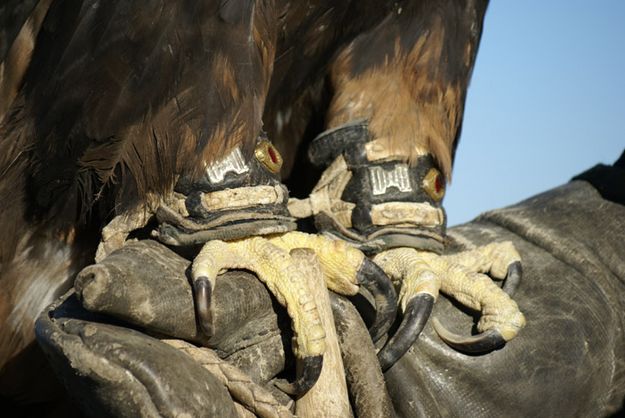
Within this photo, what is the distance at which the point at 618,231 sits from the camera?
2.12 metres

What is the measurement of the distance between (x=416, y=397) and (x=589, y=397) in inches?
14.7

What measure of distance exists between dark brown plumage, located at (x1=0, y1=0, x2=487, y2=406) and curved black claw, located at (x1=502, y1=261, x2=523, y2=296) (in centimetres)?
30

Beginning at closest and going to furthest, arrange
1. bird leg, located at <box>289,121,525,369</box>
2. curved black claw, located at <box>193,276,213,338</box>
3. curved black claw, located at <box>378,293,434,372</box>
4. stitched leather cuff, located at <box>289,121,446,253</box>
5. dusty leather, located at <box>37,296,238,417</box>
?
1. dusty leather, located at <box>37,296,238,417</box>
2. curved black claw, located at <box>193,276,213,338</box>
3. curved black claw, located at <box>378,293,434,372</box>
4. bird leg, located at <box>289,121,525,369</box>
5. stitched leather cuff, located at <box>289,121,446,253</box>

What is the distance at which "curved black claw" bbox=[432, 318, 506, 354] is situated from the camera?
1.81 m

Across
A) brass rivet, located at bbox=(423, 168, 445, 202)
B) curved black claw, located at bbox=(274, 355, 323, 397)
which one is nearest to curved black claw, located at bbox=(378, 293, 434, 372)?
curved black claw, located at bbox=(274, 355, 323, 397)

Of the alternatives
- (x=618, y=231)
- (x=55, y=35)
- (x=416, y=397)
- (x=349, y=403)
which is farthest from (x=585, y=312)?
(x=55, y=35)

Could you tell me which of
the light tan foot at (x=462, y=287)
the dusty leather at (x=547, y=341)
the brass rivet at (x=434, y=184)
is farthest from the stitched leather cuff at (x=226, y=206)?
the brass rivet at (x=434, y=184)

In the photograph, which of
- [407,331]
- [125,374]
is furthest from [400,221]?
[125,374]

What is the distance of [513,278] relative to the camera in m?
1.99

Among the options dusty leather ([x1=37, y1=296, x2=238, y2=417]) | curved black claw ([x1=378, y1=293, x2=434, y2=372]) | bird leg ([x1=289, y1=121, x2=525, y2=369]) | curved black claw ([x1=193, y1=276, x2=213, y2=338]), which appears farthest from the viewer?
bird leg ([x1=289, y1=121, x2=525, y2=369])

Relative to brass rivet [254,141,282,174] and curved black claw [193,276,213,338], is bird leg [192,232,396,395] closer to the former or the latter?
curved black claw [193,276,213,338]

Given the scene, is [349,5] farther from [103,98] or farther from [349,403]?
[349,403]

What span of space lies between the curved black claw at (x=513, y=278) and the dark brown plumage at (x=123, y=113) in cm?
30

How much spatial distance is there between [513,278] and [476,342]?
0.22 metres
